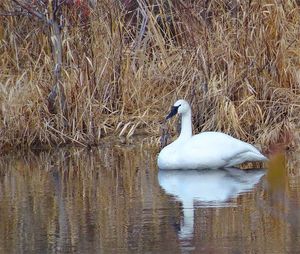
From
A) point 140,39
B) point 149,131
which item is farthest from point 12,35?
point 149,131

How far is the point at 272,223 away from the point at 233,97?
4.68 m

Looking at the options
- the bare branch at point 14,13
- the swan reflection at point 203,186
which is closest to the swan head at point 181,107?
the swan reflection at point 203,186

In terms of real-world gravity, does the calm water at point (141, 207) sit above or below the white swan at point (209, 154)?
below

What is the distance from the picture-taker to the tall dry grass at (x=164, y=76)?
1208 centimetres

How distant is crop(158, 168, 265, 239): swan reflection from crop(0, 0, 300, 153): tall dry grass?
3.88 ft

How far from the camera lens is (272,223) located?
25.0ft

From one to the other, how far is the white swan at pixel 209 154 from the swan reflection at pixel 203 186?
0.23 feet

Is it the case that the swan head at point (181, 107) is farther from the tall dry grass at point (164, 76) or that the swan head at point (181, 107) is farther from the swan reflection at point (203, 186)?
the swan reflection at point (203, 186)

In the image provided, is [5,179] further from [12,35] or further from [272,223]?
[12,35]

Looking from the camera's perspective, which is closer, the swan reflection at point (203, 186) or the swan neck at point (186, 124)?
the swan reflection at point (203, 186)

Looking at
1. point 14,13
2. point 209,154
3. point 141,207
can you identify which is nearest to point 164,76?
point 14,13

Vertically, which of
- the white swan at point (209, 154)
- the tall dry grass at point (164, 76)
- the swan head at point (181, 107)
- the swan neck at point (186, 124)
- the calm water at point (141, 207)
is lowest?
the calm water at point (141, 207)

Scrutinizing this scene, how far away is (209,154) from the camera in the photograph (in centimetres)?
1054

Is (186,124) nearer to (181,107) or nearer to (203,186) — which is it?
(181,107)
